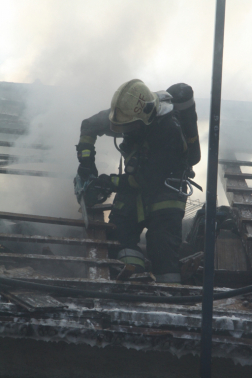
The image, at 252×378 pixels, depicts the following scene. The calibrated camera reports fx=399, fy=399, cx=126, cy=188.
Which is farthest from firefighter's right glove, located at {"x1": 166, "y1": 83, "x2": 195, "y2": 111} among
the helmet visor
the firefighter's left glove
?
the firefighter's left glove

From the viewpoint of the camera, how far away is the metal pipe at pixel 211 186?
4.85 feet

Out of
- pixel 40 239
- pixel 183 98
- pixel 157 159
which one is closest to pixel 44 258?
pixel 40 239

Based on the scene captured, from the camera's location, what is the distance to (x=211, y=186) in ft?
4.92

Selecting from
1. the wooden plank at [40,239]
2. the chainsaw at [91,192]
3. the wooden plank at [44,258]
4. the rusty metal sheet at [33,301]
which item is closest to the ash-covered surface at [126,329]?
the rusty metal sheet at [33,301]

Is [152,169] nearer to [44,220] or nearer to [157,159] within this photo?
[157,159]

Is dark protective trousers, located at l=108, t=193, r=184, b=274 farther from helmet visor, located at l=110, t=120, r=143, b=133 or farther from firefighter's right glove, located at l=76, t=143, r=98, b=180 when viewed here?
A: helmet visor, located at l=110, t=120, r=143, b=133

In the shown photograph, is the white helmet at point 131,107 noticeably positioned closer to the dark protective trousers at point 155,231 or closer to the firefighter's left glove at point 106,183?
the firefighter's left glove at point 106,183

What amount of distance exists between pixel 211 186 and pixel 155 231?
5.77ft

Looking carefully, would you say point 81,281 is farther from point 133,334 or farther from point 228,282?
point 228,282

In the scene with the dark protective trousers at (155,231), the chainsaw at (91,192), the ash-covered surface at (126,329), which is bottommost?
the ash-covered surface at (126,329)

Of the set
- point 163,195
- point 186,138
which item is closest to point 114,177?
point 163,195

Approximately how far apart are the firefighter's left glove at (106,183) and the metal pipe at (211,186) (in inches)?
76.3

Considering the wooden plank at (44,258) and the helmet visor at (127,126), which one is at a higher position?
the helmet visor at (127,126)

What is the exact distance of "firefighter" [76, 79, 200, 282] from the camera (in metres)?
3.17
